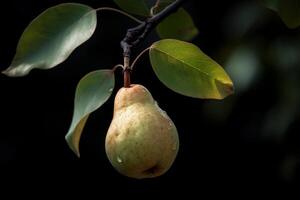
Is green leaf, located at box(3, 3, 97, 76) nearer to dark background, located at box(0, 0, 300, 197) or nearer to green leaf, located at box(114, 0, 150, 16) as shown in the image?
green leaf, located at box(114, 0, 150, 16)

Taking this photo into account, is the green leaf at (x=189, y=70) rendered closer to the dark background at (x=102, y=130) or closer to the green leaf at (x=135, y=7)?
the green leaf at (x=135, y=7)

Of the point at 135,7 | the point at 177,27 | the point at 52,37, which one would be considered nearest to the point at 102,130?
the point at 177,27

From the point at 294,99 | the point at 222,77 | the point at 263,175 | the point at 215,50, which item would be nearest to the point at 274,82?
the point at 294,99

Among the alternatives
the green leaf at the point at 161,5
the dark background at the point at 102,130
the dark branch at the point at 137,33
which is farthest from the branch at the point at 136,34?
the dark background at the point at 102,130

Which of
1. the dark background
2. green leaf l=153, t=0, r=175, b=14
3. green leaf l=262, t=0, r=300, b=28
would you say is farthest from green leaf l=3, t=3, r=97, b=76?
the dark background

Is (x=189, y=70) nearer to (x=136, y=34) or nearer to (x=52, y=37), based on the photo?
(x=136, y=34)

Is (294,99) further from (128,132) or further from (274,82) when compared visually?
(128,132)
